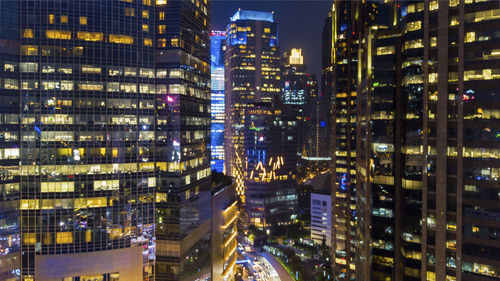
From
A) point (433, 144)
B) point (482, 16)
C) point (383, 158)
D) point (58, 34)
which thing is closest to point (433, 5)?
point (482, 16)

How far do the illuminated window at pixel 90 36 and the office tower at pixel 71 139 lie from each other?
177 millimetres

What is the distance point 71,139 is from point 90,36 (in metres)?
20.0

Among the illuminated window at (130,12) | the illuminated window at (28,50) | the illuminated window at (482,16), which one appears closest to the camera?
the illuminated window at (482,16)

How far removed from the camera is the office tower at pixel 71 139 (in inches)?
2790

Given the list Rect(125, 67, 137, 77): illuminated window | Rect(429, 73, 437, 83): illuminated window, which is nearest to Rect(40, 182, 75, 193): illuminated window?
Rect(125, 67, 137, 77): illuminated window

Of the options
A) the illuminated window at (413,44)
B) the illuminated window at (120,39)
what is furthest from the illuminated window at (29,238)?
the illuminated window at (413,44)

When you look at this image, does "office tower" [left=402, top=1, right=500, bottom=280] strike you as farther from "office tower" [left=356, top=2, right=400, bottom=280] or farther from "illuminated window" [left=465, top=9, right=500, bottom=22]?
"office tower" [left=356, top=2, right=400, bottom=280]

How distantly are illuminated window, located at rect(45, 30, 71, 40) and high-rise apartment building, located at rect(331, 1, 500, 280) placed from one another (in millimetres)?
57257

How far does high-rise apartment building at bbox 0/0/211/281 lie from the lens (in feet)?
233

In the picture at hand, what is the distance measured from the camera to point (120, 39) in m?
76.0

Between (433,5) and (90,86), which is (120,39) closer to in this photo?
(90,86)

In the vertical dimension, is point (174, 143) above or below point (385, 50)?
below

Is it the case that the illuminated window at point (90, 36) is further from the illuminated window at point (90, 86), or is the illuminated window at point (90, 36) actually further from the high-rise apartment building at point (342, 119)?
the high-rise apartment building at point (342, 119)

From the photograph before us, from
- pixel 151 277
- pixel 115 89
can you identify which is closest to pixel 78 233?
pixel 151 277
